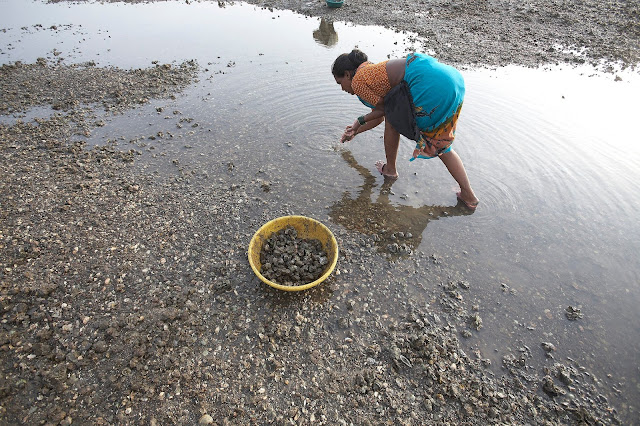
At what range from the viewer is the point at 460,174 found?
3676 mm

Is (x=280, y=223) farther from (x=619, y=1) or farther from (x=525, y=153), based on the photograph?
(x=619, y=1)

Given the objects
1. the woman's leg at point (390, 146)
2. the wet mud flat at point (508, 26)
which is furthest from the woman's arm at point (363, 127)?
the wet mud flat at point (508, 26)

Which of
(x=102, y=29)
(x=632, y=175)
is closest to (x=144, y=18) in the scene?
(x=102, y=29)

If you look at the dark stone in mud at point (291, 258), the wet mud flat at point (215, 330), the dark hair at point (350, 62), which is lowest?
the wet mud flat at point (215, 330)

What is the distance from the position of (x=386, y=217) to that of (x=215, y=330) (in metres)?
2.05

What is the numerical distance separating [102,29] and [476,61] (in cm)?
827

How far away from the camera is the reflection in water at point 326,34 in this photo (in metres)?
7.58

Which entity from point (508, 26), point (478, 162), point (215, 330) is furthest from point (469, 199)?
point (508, 26)

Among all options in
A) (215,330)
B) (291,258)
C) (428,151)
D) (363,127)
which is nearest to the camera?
(215,330)

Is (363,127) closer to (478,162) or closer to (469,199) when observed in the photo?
(469,199)

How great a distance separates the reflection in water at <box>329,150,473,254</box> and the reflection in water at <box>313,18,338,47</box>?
4.89 m

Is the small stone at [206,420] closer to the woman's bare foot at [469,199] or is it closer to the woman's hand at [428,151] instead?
the woman's hand at [428,151]

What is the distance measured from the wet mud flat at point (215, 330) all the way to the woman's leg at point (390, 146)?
1.11m

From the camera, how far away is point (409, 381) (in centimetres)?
237
